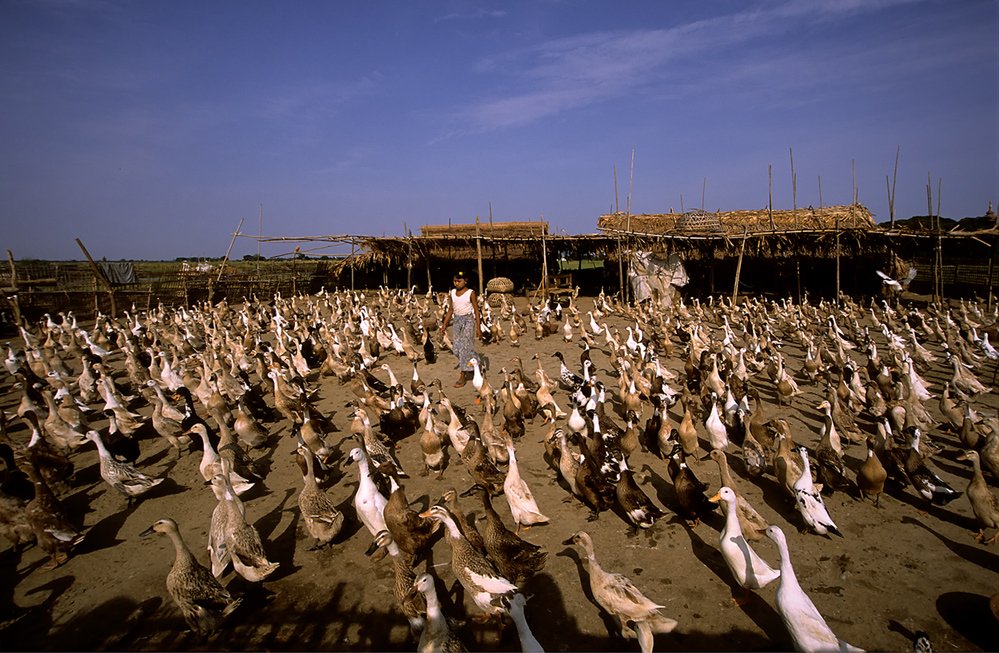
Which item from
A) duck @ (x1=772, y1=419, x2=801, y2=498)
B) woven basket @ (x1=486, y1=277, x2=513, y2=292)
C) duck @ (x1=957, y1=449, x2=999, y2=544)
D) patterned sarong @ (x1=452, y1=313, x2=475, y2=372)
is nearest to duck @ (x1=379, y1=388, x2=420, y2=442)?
patterned sarong @ (x1=452, y1=313, x2=475, y2=372)

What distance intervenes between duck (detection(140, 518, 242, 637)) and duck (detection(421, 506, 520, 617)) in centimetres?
197

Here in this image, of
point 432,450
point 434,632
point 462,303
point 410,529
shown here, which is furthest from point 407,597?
point 462,303

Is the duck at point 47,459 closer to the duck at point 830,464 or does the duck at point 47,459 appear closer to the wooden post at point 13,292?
the duck at point 830,464

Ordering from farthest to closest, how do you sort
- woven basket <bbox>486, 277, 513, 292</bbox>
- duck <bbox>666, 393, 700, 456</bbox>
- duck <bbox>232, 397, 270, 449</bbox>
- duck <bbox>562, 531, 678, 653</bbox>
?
woven basket <bbox>486, 277, 513, 292</bbox> → duck <bbox>232, 397, 270, 449</bbox> → duck <bbox>666, 393, 700, 456</bbox> → duck <bbox>562, 531, 678, 653</bbox>

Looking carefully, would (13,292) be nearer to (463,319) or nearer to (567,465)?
(463,319)

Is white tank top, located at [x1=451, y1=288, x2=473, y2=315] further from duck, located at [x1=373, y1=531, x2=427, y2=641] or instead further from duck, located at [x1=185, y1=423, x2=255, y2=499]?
duck, located at [x1=373, y1=531, x2=427, y2=641]

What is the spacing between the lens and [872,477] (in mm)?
5680

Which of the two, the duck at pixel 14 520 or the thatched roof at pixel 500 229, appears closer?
the duck at pixel 14 520

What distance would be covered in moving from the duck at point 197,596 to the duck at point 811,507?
5.69 metres

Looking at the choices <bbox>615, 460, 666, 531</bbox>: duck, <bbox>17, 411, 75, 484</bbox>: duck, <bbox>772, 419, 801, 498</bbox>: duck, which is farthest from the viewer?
<bbox>17, 411, 75, 484</bbox>: duck

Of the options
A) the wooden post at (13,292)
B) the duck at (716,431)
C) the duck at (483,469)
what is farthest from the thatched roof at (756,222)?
the wooden post at (13,292)

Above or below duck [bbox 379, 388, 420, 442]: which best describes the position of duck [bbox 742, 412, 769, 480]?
below

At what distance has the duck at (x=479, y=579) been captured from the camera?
13.3 ft

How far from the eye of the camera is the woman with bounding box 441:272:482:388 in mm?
9789
